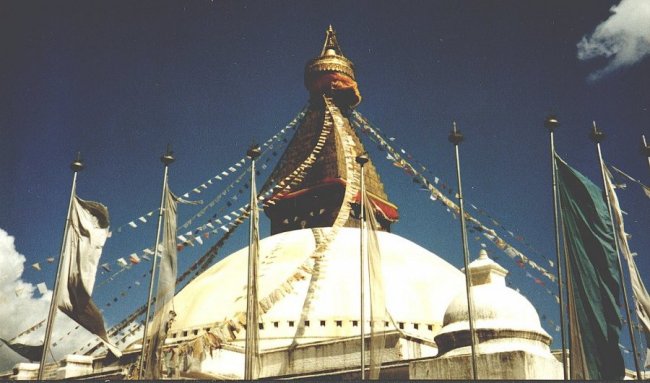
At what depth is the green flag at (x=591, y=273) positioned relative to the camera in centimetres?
1290

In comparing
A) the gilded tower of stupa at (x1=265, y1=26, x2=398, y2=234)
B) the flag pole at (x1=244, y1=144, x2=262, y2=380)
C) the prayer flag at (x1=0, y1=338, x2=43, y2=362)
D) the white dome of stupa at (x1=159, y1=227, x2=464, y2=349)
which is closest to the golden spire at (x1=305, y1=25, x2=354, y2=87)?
the gilded tower of stupa at (x1=265, y1=26, x2=398, y2=234)

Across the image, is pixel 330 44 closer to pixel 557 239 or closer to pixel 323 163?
pixel 323 163

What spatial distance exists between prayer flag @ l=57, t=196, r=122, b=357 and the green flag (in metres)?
8.72

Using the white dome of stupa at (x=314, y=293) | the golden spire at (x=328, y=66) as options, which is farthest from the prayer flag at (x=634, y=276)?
the golden spire at (x=328, y=66)

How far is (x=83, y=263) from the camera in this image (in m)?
15.0

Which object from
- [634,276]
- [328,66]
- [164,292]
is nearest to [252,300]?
[164,292]

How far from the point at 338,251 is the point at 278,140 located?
7088 mm

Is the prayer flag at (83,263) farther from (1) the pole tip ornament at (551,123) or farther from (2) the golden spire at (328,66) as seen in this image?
(2) the golden spire at (328,66)

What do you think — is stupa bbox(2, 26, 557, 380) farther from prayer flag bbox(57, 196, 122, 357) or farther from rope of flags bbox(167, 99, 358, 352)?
prayer flag bbox(57, 196, 122, 357)

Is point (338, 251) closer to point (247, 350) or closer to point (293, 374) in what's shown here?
point (293, 374)

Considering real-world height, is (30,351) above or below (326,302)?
below

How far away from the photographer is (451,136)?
16047 mm

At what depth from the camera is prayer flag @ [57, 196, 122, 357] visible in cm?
1470

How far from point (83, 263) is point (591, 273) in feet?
31.2
